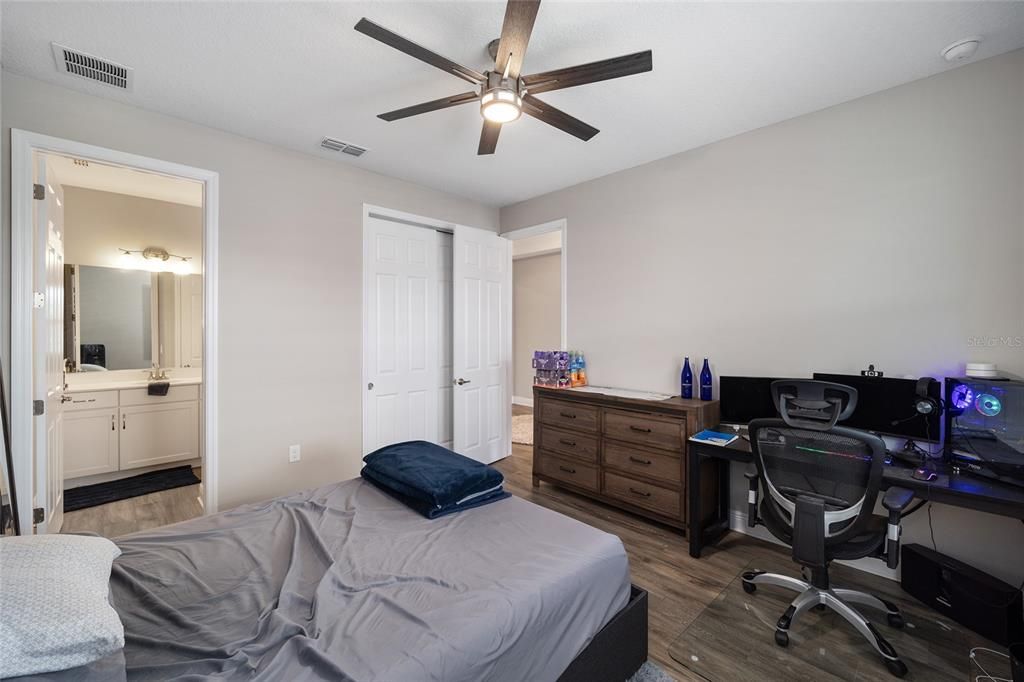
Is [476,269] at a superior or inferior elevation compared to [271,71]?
inferior

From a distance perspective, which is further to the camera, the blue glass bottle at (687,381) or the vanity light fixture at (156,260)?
the vanity light fixture at (156,260)

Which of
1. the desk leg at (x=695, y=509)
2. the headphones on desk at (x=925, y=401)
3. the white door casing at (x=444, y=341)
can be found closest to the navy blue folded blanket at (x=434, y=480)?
the desk leg at (x=695, y=509)

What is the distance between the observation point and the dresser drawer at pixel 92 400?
12.0ft

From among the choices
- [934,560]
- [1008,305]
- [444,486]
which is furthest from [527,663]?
[1008,305]

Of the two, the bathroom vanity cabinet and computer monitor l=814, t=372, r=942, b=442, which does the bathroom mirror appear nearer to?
the bathroom vanity cabinet

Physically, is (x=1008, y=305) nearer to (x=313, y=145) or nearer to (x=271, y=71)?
(x=271, y=71)

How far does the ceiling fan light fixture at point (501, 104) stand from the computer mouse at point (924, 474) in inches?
95.6

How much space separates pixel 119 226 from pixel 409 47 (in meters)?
4.30

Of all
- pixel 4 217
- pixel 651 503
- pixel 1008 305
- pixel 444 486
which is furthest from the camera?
pixel 651 503

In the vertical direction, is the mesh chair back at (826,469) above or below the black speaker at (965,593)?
above

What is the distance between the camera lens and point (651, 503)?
9.69 ft

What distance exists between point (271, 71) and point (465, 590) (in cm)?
262

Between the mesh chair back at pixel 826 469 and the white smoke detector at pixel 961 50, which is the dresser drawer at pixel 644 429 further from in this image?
the white smoke detector at pixel 961 50

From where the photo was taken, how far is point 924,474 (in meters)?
1.92
